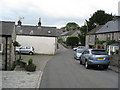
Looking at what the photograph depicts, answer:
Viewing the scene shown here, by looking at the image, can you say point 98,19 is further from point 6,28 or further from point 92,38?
point 6,28

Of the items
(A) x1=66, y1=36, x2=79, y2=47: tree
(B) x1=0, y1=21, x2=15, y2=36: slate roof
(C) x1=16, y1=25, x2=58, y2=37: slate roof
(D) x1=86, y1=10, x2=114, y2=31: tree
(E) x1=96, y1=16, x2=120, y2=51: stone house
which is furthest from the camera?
(A) x1=66, y1=36, x2=79, y2=47: tree

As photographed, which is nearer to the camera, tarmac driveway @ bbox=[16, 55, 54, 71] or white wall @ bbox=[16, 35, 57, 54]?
tarmac driveway @ bbox=[16, 55, 54, 71]

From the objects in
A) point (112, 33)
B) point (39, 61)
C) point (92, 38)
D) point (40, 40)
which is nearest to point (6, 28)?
point (39, 61)

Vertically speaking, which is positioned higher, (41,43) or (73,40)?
(73,40)

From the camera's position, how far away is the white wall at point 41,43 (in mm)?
38625

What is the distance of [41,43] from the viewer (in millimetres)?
38812

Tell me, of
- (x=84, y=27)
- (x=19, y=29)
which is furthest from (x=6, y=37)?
(x=84, y=27)

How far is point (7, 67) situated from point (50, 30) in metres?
24.0

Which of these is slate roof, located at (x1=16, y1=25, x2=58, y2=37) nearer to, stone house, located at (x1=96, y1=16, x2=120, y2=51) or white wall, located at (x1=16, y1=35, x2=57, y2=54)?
white wall, located at (x1=16, y1=35, x2=57, y2=54)

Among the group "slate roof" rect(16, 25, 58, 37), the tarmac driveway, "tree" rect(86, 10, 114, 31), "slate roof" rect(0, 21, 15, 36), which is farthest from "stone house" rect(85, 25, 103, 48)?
"slate roof" rect(0, 21, 15, 36)

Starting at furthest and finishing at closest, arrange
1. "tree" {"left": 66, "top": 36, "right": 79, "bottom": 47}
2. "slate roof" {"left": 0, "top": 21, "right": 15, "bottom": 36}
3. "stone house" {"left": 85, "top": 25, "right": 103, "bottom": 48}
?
"tree" {"left": 66, "top": 36, "right": 79, "bottom": 47}, "stone house" {"left": 85, "top": 25, "right": 103, "bottom": 48}, "slate roof" {"left": 0, "top": 21, "right": 15, "bottom": 36}

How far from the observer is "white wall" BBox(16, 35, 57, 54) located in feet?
127

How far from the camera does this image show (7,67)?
17250 mm

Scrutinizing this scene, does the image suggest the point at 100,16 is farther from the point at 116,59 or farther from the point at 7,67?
the point at 7,67
